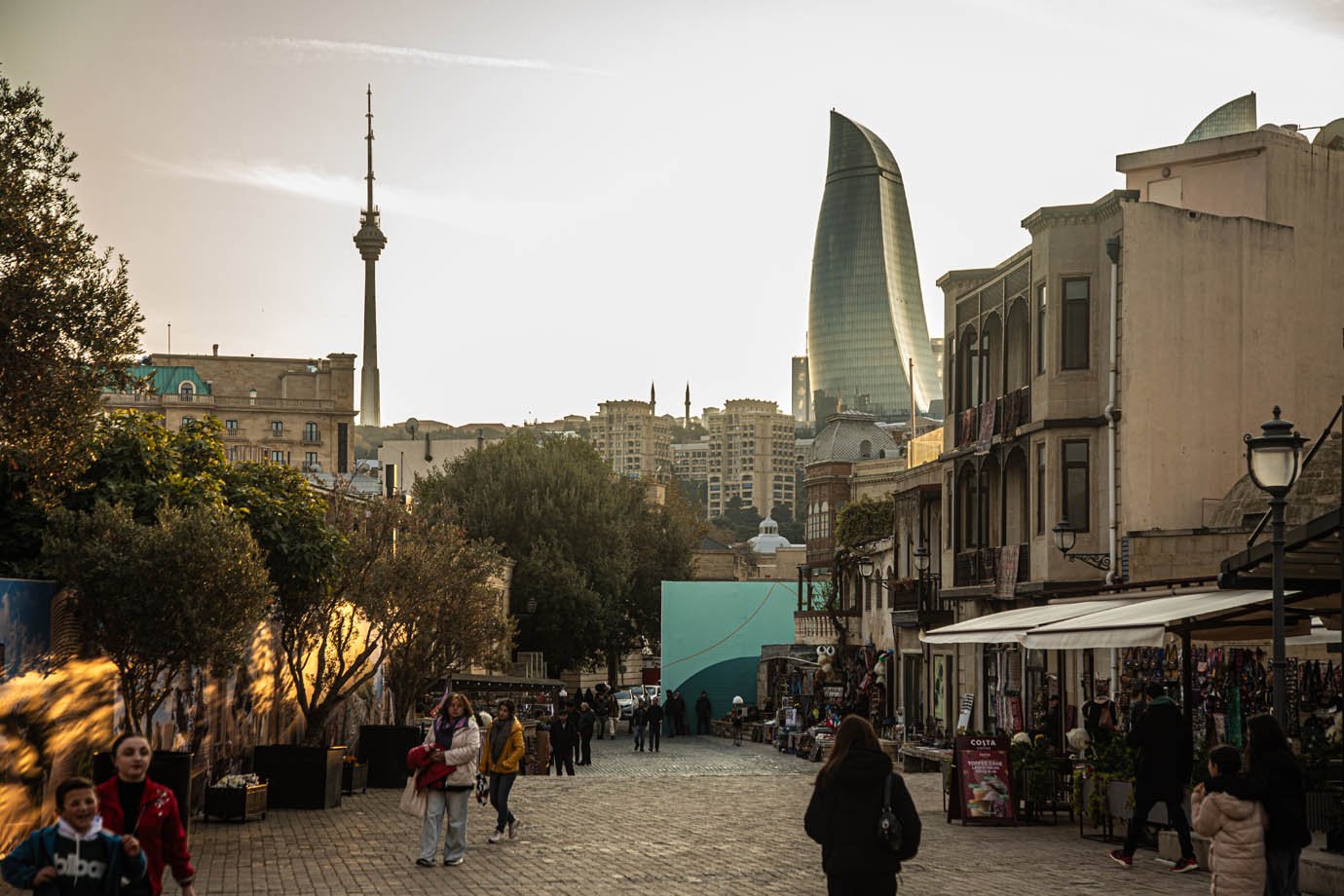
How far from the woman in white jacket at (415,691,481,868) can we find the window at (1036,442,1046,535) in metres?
18.4

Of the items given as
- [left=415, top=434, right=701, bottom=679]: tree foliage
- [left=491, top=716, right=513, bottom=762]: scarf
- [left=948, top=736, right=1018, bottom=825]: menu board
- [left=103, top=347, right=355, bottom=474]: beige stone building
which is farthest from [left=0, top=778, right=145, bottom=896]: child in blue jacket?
[left=103, top=347, right=355, bottom=474]: beige stone building

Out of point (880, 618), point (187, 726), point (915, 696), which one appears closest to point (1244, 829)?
point (187, 726)

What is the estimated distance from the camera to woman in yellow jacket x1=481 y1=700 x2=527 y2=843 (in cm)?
1861

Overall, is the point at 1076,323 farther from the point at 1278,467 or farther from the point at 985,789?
the point at 1278,467

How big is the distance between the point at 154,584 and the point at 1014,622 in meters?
10.1

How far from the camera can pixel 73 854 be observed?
25.7ft

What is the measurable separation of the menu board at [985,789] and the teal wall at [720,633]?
42358 mm

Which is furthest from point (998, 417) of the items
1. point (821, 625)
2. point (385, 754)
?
point (821, 625)

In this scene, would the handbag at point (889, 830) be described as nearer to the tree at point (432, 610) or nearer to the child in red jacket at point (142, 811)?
the child in red jacket at point (142, 811)

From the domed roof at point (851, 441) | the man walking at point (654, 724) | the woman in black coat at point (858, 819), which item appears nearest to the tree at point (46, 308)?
the woman in black coat at point (858, 819)

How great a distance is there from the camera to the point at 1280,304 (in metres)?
31.6

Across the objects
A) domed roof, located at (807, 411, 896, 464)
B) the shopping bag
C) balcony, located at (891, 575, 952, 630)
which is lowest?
the shopping bag

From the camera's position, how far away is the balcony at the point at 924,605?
3978cm

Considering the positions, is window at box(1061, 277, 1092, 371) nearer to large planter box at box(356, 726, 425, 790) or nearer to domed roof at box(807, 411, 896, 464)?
large planter box at box(356, 726, 425, 790)
